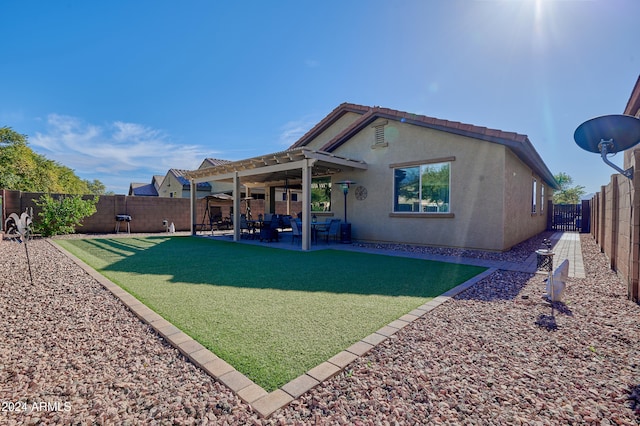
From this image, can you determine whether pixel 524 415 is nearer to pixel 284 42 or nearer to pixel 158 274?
pixel 158 274

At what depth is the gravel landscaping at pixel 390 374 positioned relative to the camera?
1.87m

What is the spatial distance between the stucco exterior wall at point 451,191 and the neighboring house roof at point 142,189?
3899 cm

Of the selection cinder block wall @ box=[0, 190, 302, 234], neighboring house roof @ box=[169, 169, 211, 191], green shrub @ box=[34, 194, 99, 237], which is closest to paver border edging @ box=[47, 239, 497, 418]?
green shrub @ box=[34, 194, 99, 237]

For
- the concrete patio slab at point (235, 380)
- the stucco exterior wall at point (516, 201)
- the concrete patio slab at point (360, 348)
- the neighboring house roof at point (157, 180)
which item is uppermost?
the neighboring house roof at point (157, 180)

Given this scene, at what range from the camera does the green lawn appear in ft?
8.93

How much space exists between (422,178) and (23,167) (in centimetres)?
3526

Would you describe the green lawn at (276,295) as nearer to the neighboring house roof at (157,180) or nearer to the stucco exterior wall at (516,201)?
the stucco exterior wall at (516,201)

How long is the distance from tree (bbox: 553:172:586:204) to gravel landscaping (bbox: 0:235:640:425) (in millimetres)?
Answer: 56514

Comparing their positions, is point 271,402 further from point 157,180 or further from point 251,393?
point 157,180

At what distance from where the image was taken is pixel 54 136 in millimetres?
22391

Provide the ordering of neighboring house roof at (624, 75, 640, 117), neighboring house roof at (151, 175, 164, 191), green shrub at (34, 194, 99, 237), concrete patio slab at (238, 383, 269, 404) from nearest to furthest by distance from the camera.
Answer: concrete patio slab at (238, 383, 269, 404) → neighboring house roof at (624, 75, 640, 117) → green shrub at (34, 194, 99, 237) → neighboring house roof at (151, 175, 164, 191)

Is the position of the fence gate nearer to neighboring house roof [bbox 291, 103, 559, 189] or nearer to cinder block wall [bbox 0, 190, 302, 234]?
neighboring house roof [bbox 291, 103, 559, 189]

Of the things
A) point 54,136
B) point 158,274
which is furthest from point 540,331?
point 54,136

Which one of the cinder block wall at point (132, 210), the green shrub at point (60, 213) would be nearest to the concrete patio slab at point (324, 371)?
the cinder block wall at point (132, 210)
